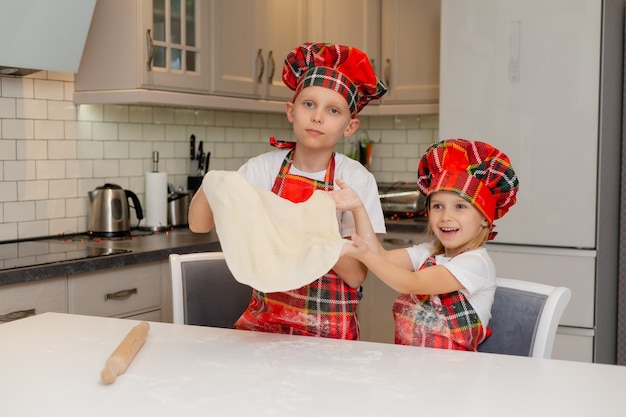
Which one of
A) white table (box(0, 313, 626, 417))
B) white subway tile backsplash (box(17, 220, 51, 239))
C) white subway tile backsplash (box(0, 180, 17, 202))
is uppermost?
white subway tile backsplash (box(0, 180, 17, 202))

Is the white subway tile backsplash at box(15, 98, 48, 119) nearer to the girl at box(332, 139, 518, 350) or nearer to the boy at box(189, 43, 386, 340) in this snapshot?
the boy at box(189, 43, 386, 340)

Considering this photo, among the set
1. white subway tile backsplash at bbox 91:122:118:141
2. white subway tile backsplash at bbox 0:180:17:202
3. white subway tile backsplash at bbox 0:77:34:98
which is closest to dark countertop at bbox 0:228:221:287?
white subway tile backsplash at bbox 0:180:17:202

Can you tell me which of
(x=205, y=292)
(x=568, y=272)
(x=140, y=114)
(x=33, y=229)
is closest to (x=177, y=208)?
(x=140, y=114)

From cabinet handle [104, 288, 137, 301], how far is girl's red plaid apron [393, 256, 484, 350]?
1220 millimetres

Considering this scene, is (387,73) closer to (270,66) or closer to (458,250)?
(270,66)

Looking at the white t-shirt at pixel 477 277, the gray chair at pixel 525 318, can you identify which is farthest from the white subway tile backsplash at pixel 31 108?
the gray chair at pixel 525 318

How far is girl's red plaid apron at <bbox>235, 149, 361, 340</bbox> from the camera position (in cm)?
172

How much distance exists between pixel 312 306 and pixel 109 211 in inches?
63.1

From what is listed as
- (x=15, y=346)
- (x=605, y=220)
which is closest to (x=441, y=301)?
(x=15, y=346)

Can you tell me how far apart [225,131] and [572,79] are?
1.66 m

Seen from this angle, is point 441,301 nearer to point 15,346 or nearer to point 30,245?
point 15,346

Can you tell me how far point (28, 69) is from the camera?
273cm

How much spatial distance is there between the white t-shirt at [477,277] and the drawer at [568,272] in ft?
5.17

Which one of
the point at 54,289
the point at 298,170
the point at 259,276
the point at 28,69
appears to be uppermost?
the point at 28,69
